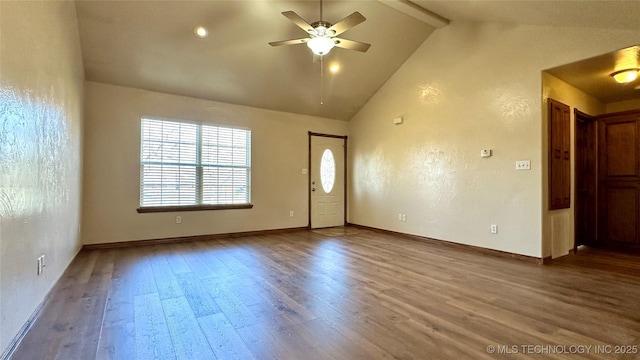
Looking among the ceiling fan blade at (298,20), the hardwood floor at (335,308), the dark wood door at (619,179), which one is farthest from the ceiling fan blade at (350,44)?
the dark wood door at (619,179)

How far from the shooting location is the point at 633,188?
183 inches

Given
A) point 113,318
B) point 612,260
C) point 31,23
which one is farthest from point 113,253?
point 612,260

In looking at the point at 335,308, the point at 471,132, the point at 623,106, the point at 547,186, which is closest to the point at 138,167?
the point at 335,308

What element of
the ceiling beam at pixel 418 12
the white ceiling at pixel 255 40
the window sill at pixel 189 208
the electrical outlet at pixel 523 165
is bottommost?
the window sill at pixel 189 208

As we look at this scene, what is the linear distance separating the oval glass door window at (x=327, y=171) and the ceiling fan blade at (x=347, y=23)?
3.71 meters

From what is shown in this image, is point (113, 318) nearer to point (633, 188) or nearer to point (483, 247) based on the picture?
point (483, 247)

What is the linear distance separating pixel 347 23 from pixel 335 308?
9.11ft

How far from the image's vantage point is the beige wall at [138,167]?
461cm

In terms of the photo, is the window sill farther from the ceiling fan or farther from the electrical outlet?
the electrical outlet

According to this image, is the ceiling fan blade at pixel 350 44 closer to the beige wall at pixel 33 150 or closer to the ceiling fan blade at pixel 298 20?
the ceiling fan blade at pixel 298 20

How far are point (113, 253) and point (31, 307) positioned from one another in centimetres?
228

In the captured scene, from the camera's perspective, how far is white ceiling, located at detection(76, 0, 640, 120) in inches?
142

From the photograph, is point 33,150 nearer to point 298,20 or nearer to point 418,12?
point 298,20

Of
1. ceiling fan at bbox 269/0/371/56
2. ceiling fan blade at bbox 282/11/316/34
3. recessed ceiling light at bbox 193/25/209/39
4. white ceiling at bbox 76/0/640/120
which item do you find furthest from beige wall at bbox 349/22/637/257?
recessed ceiling light at bbox 193/25/209/39
